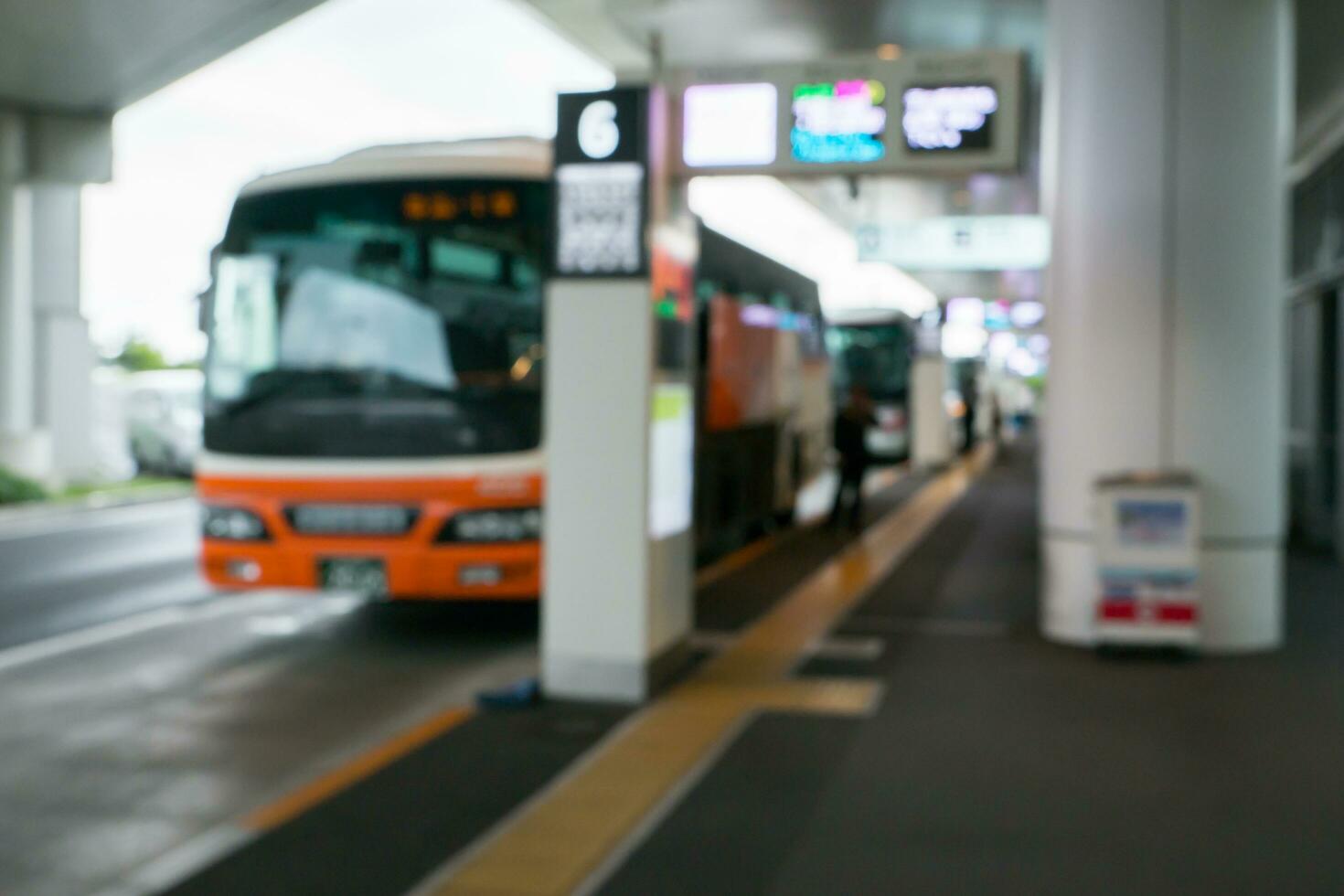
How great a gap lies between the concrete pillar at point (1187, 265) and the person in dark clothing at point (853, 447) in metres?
7.03

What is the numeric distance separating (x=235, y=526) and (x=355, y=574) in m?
0.91

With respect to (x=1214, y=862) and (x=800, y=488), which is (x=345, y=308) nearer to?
(x=1214, y=862)

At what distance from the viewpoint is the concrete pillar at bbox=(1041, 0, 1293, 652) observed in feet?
32.1

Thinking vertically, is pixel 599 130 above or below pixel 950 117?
below

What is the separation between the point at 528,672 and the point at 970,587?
16.7 feet

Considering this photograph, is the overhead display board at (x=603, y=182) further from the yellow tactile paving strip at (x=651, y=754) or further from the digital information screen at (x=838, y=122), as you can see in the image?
the yellow tactile paving strip at (x=651, y=754)

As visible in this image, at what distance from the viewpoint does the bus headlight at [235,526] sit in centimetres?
999

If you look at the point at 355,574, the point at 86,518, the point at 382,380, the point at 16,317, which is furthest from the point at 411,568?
the point at 16,317

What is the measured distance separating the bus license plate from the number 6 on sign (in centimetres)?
317

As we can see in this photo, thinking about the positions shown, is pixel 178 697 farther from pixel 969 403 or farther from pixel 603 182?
pixel 969 403

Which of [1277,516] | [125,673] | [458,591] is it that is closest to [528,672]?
[458,591]

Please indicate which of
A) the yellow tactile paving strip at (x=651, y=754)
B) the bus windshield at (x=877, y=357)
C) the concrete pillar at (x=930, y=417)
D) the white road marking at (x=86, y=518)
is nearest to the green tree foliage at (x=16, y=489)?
the white road marking at (x=86, y=518)

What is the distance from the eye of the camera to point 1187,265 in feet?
32.2

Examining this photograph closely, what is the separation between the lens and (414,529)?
9.73 meters
